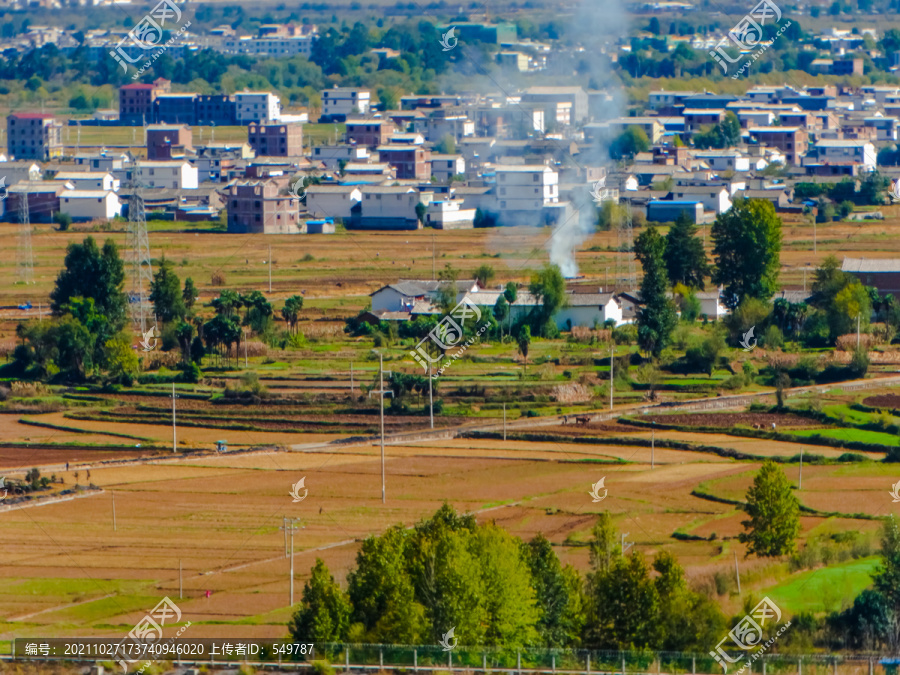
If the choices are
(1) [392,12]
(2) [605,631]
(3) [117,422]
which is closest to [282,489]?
(3) [117,422]

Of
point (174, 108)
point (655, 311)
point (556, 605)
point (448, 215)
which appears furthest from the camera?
point (174, 108)

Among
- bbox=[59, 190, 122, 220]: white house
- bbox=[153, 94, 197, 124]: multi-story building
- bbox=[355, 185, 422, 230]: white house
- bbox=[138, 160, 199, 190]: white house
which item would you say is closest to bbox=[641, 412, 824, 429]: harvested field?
bbox=[355, 185, 422, 230]: white house

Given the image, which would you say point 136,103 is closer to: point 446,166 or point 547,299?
point 446,166

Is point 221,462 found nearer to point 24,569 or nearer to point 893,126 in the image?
point 24,569

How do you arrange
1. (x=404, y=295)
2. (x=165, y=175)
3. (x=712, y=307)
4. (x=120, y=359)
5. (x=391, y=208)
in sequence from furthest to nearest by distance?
(x=165, y=175) → (x=391, y=208) → (x=712, y=307) → (x=404, y=295) → (x=120, y=359)

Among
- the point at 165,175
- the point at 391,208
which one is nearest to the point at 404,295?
the point at 391,208

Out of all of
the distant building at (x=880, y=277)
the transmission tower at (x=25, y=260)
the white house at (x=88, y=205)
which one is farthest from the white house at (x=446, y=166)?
the distant building at (x=880, y=277)

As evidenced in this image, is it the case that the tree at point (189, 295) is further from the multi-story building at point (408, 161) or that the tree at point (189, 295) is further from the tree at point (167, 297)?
the multi-story building at point (408, 161)
